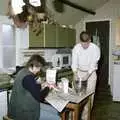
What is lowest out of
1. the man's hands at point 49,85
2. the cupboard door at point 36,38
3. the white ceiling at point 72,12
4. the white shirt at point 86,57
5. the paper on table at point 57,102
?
the paper on table at point 57,102

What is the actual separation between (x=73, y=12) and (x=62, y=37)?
0.80 meters

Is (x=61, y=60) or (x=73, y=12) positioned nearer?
(x=61, y=60)

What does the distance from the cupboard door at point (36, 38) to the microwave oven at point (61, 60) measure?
552mm

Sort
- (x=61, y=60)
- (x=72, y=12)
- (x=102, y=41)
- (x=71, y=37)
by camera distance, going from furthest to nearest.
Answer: (x=102, y=41)
(x=71, y=37)
(x=72, y=12)
(x=61, y=60)

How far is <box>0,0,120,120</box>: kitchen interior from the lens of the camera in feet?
13.3

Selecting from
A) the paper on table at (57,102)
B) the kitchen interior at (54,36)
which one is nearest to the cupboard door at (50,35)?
the kitchen interior at (54,36)

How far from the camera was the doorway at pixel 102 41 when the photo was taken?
252 inches

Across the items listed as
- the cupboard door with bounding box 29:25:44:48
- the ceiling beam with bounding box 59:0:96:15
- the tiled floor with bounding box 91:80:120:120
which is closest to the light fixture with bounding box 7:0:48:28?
the cupboard door with bounding box 29:25:44:48

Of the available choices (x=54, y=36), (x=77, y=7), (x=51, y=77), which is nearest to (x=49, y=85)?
(x=51, y=77)

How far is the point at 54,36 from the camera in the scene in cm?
482

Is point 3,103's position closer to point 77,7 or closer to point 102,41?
point 77,7

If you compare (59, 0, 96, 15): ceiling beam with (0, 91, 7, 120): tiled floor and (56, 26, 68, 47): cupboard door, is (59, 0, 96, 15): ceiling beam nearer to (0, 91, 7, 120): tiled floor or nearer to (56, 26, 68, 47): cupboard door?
(56, 26, 68, 47): cupboard door

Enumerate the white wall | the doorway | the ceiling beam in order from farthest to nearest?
the doorway → the white wall → the ceiling beam

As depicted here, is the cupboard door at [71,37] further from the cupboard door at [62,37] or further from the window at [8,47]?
the window at [8,47]
